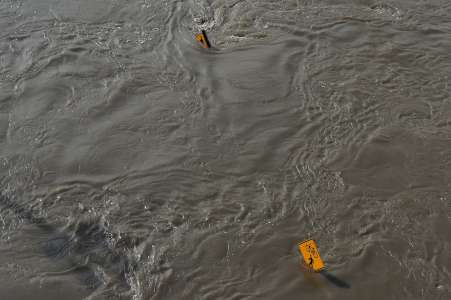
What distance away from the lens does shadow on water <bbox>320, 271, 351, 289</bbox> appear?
3.58 metres

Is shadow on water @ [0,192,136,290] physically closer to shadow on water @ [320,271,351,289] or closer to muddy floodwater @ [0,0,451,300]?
muddy floodwater @ [0,0,451,300]

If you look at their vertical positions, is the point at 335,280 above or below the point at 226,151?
below

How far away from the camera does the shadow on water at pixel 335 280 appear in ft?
11.7

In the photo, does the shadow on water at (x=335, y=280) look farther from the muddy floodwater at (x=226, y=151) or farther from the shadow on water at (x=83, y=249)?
the shadow on water at (x=83, y=249)

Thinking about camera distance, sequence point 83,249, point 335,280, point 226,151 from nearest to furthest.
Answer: point 335,280, point 83,249, point 226,151

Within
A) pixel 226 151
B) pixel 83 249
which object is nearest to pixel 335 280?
pixel 226 151

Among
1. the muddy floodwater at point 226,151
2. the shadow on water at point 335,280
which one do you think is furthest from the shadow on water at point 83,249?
the shadow on water at point 335,280

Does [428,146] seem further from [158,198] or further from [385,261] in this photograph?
[158,198]

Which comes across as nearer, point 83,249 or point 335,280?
point 335,280

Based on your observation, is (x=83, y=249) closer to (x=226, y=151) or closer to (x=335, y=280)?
(x=226, y=151)

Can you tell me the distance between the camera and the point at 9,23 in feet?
22.0

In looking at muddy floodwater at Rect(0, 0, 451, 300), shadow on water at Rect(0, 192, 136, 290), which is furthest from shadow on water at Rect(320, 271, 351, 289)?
shadow on water at Rect(0, 192, 136, 290)

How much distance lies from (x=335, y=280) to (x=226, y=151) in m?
1.78

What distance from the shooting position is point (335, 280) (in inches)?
142
